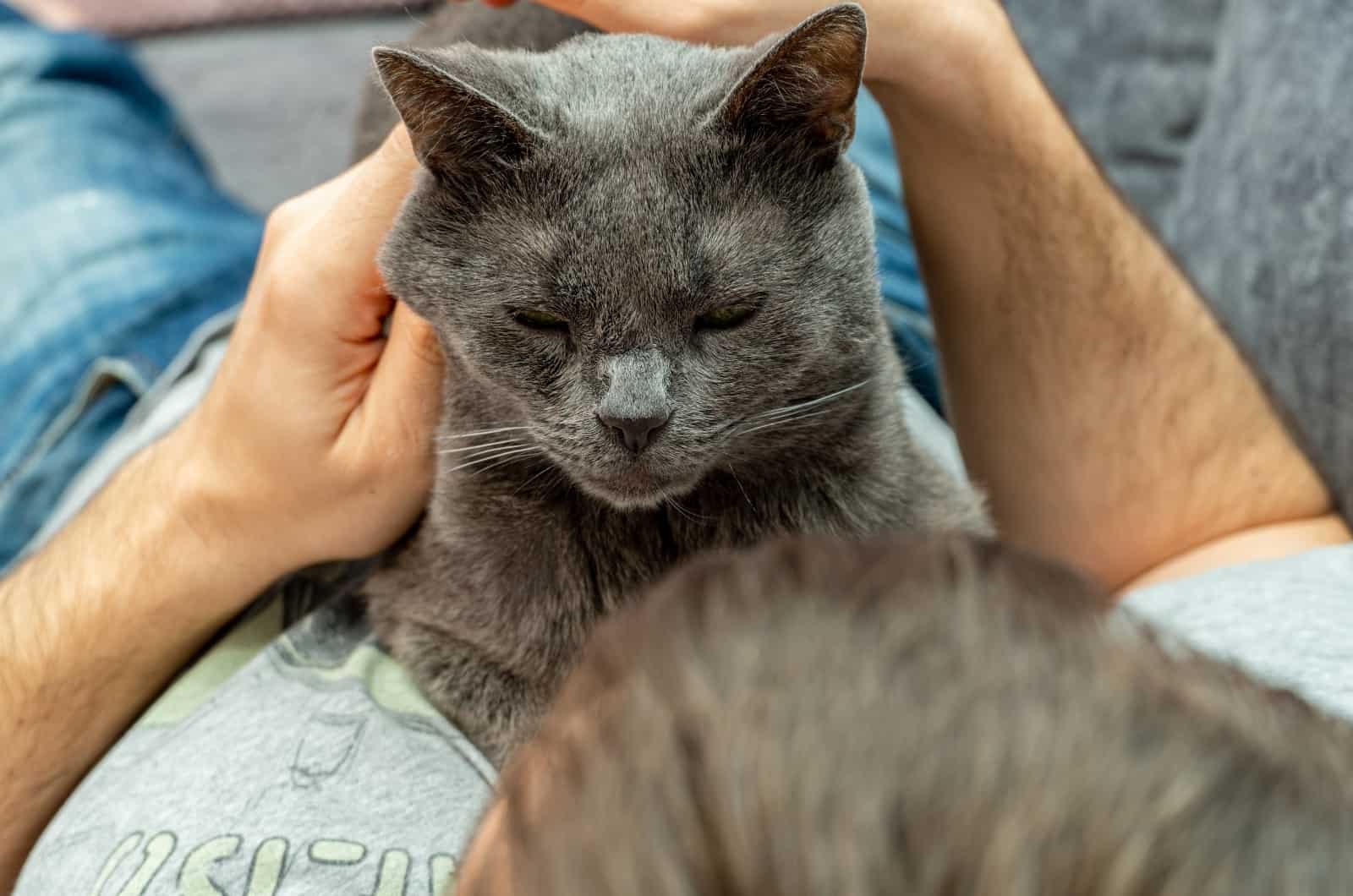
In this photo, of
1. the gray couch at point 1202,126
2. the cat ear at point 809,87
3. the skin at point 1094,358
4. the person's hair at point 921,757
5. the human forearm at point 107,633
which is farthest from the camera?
the gray couch at point 1202,126

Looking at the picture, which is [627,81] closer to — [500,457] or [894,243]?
[500,457]

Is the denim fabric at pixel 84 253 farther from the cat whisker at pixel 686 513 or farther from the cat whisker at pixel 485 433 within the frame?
the cat whisker at pixel 686 513

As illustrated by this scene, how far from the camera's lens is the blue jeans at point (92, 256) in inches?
57.6

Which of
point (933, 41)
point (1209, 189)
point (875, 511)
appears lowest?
point (875, 511)

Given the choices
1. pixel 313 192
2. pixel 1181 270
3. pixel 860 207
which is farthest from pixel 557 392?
pixel 1181 270

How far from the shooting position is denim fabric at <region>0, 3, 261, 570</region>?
57.7 inches

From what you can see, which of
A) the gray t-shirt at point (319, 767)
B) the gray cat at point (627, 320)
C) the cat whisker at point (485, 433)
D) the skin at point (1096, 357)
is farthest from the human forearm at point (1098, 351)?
the cat whisker at point (485, 433)

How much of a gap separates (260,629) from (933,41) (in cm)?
89

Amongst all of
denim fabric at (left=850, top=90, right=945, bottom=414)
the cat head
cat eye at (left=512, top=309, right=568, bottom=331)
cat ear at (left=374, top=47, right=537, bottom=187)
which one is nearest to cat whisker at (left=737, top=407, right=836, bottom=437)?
the cat head

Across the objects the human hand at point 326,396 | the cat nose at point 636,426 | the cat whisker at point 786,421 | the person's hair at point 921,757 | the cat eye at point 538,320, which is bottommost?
the human hand at point 326,396

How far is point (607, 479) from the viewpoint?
823mm

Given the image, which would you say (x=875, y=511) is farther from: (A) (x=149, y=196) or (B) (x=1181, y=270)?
(A) (x=149, y=196)

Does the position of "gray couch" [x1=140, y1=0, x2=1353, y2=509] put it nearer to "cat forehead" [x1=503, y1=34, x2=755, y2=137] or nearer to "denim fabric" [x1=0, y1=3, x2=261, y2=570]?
"denim fabric" [x1=0, y1=3, x2=261, y2=570]

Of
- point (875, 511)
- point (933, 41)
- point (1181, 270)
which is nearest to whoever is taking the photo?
point (875, 511)
